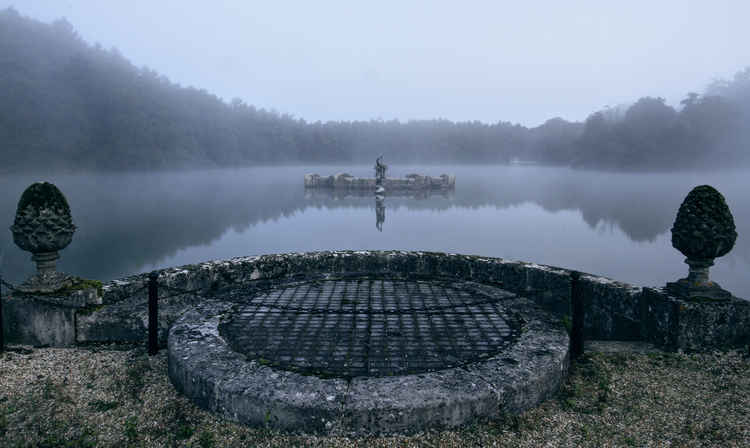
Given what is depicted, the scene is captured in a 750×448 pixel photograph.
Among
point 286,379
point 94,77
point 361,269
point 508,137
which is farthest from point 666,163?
point 94,77

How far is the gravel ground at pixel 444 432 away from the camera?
3.86 metres

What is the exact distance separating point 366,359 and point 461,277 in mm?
3497

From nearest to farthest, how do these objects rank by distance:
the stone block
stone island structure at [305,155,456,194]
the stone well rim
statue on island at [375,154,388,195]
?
the stone well rim < the stone block < statue on island at [375,154,388,195] < stone island structure at [305,155,456,194]

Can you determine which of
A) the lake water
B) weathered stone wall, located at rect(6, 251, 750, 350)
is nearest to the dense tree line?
the lake water

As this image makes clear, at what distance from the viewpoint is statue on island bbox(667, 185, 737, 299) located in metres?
5.25

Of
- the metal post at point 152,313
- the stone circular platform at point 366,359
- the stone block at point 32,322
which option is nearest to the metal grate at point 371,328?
the stone circular platform at point 366,359

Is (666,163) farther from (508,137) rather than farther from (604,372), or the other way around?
(604,372)

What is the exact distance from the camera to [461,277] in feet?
25.7

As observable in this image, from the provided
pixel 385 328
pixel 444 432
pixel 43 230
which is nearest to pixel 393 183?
pixel 385 328

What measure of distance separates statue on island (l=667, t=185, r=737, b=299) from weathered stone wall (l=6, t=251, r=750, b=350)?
189 millimetres

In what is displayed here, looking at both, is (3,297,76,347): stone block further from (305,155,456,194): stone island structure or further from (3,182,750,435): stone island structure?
(305,155,456,194): stone island structure

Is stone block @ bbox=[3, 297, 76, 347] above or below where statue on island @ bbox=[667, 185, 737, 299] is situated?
below

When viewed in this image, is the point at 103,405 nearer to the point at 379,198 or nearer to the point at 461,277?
the point at 461,277

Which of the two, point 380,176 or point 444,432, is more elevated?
point 380,176
